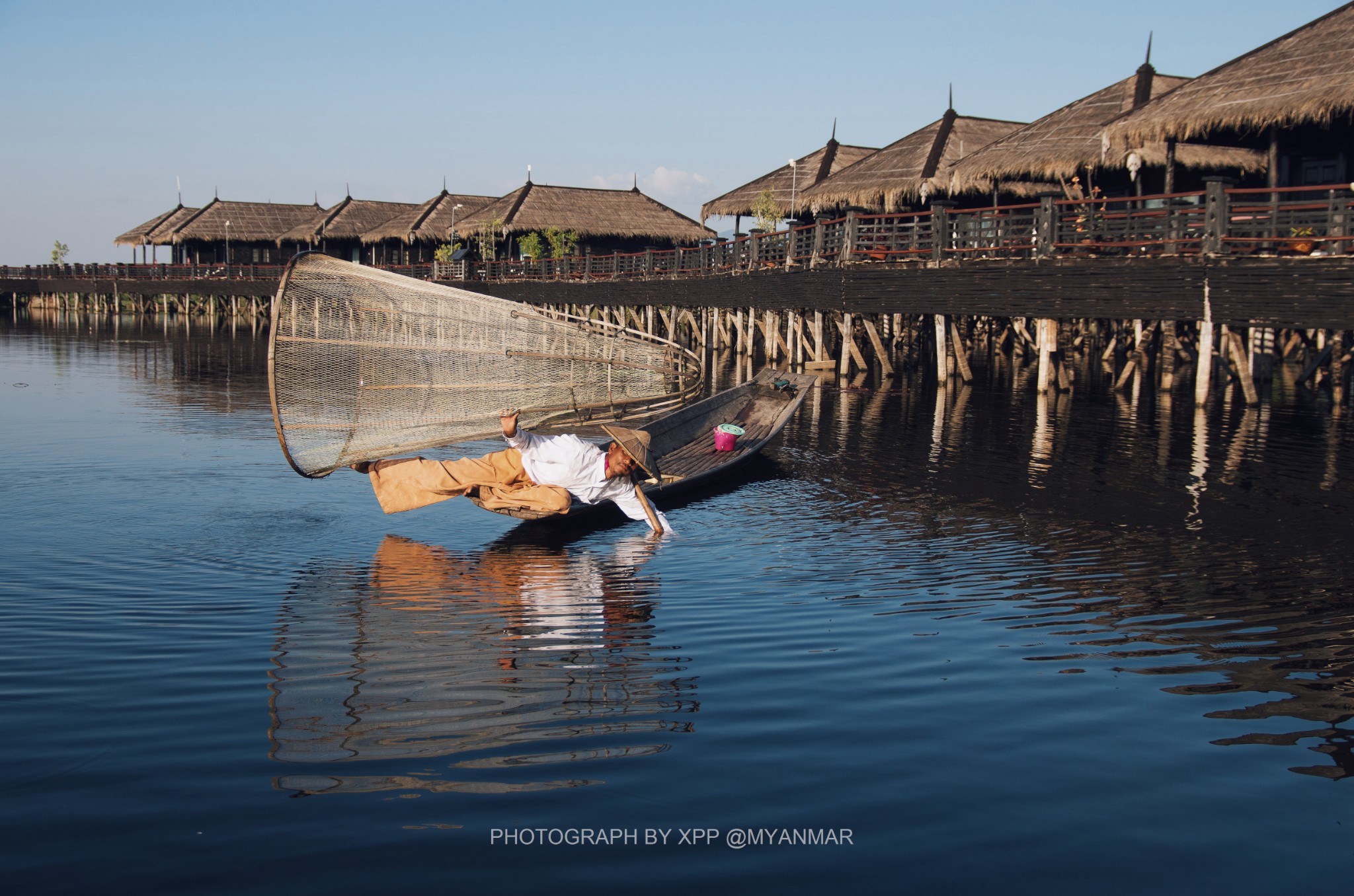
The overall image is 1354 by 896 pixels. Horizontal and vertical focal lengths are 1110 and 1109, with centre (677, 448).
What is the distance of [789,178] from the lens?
3694cm

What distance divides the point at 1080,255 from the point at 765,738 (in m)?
16.5

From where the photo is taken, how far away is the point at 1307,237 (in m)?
15.0

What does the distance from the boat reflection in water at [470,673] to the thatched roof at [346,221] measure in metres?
50.9

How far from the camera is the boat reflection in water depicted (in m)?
4.96

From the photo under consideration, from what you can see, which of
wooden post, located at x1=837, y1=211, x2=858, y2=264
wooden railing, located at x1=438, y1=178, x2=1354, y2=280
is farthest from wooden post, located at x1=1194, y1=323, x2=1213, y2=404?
wooden post, located at x1=837, y1=211, x2=858, y2=264

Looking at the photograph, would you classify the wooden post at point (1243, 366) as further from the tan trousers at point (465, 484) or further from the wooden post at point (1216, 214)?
the tan trousers at point (465, 484)

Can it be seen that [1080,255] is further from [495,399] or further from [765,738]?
[765,738]

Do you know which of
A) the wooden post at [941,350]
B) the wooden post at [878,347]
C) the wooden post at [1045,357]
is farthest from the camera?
the wooden post at [878,347]

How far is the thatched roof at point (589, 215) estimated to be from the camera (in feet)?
155

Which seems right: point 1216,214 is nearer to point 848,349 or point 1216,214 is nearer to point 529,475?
point 848,349

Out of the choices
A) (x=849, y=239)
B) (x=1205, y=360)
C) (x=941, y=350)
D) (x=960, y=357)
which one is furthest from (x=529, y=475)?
(x=849, y=239)

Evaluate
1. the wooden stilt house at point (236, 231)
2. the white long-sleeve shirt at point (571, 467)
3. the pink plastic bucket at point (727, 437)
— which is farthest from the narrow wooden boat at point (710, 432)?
the wooden stilt house at point (236, 231)

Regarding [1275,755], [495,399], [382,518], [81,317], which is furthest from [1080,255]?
[81,317]

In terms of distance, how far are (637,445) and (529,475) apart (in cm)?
100
